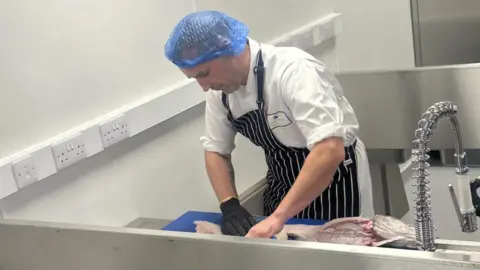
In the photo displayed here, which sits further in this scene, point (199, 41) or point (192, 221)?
point (192, 221)

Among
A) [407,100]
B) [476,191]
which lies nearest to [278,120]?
[476,191]

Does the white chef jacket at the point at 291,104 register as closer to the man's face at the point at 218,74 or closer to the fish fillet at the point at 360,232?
the man's face at the point at 218,74

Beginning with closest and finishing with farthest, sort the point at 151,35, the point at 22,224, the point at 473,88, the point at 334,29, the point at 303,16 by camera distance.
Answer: the point at 22,224, the point at 151,35, the point at 473,88, the point at 303,16, the point at 334,29

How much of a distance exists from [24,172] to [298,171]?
692 mm

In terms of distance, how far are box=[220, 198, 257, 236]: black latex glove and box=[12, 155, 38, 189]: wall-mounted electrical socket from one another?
1.53 ft

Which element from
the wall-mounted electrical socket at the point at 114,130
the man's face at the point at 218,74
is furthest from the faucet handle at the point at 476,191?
the wall-mounted electrical socket at the point at 114,130

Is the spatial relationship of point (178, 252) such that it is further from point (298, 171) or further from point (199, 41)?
point (298, 171)

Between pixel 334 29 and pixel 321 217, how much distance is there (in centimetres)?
163

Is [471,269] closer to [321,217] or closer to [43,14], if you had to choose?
[321,217]

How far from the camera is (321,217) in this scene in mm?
1795

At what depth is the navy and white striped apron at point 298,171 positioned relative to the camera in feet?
5.56

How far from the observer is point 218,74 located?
5.03ft

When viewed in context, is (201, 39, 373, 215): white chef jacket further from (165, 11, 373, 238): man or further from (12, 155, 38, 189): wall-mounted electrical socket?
(12, 155, 38, 189): wall-mounted electrical socket

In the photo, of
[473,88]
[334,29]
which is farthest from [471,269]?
[334,29]
